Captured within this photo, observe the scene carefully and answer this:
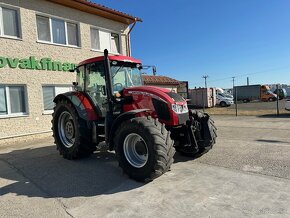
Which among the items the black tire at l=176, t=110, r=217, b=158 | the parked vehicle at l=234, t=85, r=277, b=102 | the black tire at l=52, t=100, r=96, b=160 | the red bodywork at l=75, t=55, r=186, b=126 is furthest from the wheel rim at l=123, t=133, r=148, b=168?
the parked vehicle at l=234, t=85, r=277, b=102

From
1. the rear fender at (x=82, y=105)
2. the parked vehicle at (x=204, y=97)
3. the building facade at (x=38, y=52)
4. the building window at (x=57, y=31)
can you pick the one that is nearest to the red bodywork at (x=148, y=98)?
the rear fender at (x=82, y=105)

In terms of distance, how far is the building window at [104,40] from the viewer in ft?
40.7

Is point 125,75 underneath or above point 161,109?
above

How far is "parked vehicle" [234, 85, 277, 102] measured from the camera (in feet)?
113

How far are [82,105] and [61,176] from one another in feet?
5.90

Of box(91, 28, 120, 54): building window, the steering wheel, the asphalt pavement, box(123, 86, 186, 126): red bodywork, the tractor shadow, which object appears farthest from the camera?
box(91, 28, 120, 54): building window

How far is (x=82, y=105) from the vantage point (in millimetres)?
6160

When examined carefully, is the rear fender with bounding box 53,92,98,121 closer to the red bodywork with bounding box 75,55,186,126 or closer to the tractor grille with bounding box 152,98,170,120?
the red bodywork with bounding box 75,55,186,126

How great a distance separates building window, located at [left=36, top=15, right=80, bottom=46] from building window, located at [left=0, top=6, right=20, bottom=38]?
85 centimetres

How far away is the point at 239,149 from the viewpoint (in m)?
6.77

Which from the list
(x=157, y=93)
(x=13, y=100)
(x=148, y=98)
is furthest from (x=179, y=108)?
(x=13, y=100)

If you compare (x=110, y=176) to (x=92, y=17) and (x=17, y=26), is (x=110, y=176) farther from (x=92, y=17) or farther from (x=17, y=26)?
(x=92, y=17)

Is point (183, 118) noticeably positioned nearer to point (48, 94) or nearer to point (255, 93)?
point (48, 94)

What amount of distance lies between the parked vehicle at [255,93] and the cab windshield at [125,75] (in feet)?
107
